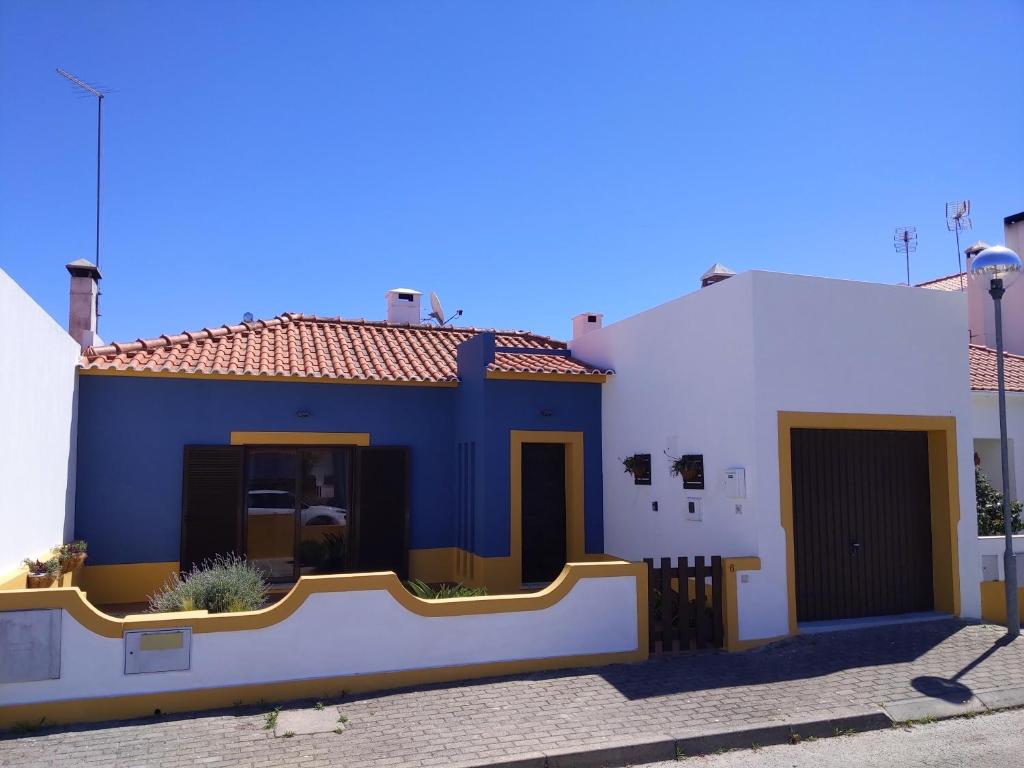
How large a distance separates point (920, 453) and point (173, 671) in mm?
9510

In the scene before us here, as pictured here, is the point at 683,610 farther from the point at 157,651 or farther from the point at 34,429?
the point at 34,429

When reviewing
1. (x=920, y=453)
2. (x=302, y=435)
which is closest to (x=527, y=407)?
(x=302, y=435)

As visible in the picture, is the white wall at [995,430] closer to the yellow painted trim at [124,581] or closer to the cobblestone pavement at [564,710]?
the cobblestone pavement at [564,710]

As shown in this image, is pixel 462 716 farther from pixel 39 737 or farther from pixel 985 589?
pixel 985 589

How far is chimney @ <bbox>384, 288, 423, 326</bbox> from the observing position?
53.5 ft

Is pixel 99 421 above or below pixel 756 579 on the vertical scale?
above

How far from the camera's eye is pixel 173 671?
6.46m

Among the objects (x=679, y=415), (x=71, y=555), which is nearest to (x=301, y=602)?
(x=71, y=555)

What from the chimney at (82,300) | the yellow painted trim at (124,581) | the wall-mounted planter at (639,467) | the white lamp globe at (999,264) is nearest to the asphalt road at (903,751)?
the wall-mounted planter at (639,467)

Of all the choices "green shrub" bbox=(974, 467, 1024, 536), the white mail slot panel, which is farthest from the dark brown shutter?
"green shrub" bbox=(974, 467, 1024, 536)

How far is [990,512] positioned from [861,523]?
9.96 feet

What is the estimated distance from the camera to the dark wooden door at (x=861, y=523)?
9.41 metres

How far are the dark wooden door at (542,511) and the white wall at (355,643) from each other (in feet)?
14.5

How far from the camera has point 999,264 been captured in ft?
29.7
